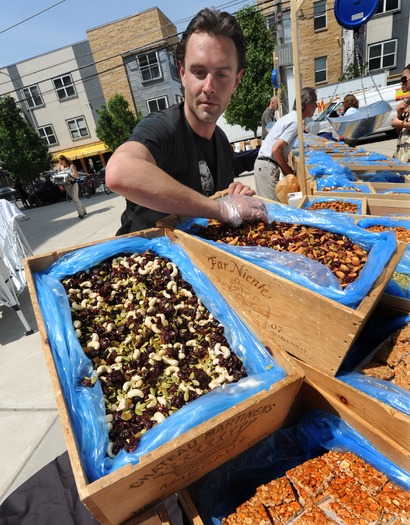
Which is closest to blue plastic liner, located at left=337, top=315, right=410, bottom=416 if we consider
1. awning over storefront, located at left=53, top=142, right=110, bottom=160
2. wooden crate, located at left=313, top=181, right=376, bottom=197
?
wooden crate, located at left=313, top=181, right=376, bottom=197

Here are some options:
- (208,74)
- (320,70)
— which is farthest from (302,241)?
(320,70)

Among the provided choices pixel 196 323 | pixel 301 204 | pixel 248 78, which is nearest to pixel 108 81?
pixel 248 78

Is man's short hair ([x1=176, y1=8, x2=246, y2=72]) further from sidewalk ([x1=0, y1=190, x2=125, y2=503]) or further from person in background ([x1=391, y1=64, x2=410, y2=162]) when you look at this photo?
person in background ([x1=391, y1=64, x2=410, y2=162])

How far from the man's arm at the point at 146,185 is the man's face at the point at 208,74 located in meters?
0.47

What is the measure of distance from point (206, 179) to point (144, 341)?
4.28 ft

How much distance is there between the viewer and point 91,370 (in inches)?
42.6

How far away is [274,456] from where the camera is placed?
4.47ft

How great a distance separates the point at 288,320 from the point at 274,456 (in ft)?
2.20

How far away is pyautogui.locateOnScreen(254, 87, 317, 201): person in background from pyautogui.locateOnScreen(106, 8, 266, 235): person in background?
7.50 ft

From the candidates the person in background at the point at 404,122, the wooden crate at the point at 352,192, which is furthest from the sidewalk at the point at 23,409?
the person in background at the point at 404,122

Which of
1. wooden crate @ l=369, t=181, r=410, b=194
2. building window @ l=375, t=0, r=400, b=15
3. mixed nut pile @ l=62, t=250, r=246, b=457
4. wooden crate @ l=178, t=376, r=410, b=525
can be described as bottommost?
wooden crate @ l=178, t=376, r=410, b=525

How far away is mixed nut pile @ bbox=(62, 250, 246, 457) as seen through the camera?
1021mm

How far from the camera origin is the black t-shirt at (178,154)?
5.31ft

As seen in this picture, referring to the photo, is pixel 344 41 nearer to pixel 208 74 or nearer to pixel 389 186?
pixel 389 186
